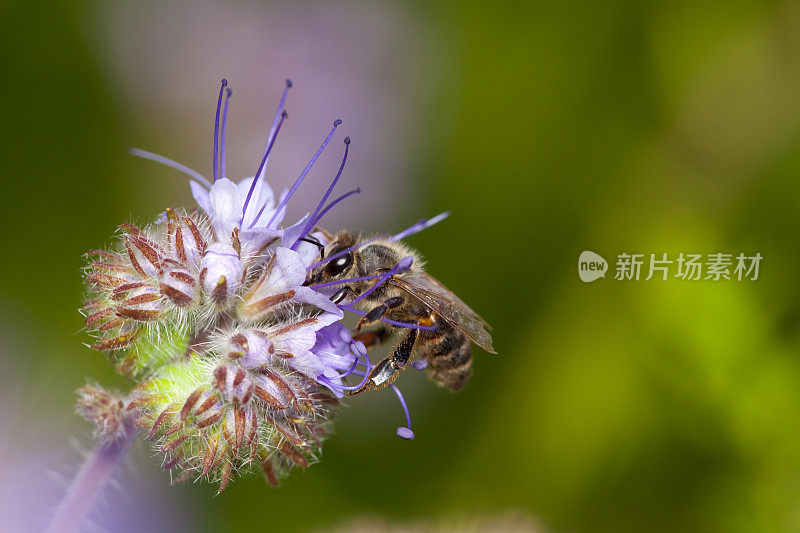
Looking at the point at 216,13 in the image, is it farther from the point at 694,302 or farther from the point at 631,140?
the point at 694,302

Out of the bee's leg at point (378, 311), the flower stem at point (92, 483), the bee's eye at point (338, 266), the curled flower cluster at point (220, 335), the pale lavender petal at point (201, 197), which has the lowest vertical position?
the flower stem at point (92, 483)

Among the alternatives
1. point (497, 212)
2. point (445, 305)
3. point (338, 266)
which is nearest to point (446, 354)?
point (445, 305)

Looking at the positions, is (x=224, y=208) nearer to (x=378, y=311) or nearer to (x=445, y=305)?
(x=378, y=311)

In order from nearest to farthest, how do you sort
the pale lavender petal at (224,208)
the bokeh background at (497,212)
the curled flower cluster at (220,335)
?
the curled flower cluster at (220,335) < the pale lavender petal at (224,208) < the bokeh background at (497,212)

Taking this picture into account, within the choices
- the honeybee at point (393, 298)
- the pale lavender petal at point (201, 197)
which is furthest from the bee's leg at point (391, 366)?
the pale lavender petal at point (201, 197)

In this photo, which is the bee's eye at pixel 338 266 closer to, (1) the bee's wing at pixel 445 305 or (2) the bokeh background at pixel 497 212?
(1) the bee's wing at pixel 445 305

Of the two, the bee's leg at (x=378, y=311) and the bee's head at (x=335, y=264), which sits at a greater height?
the bee's head at (x=335, y=264)

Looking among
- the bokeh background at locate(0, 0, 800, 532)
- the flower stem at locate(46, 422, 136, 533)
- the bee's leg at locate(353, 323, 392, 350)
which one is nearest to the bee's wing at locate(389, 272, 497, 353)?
the bee's leg at locate(353, 323, 392, 350)

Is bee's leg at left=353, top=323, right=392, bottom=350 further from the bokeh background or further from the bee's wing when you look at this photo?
the bokeh background

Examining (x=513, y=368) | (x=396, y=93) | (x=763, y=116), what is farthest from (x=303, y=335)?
(x=763, y=116)
